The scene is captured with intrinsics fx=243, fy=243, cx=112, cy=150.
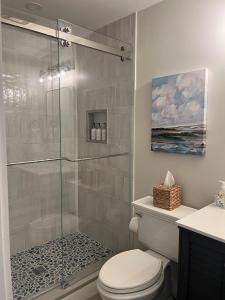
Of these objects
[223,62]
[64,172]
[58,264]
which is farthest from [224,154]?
[58,264]

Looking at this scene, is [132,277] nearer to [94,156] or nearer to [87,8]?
[94,156]

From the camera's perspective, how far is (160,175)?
2.13m

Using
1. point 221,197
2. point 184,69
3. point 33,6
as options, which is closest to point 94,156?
point 184,69

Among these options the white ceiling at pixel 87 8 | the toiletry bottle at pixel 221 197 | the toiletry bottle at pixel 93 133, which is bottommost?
the toiletry bottle at pixel 221 197

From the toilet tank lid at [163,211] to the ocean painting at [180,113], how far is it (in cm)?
43

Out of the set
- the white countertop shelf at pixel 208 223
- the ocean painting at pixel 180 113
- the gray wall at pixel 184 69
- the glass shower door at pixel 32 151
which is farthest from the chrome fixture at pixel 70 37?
the white countertop shelf at pixel 208 223

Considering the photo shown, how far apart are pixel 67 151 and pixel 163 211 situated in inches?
46.1

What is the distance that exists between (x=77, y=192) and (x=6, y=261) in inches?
70.2

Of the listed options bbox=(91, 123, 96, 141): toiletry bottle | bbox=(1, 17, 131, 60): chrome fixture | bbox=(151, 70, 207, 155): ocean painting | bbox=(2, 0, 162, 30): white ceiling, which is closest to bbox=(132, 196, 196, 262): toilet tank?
bbox=(151, 70, 207, 155): ocean painting

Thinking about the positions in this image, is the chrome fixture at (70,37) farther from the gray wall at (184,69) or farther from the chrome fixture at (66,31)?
the gray wall at (184,69)

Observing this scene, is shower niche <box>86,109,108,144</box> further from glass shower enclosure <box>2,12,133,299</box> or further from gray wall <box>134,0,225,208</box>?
gray wall <box>134,0,225,208</box>

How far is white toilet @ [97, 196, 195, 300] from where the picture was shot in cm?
152

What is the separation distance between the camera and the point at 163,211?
1.80m

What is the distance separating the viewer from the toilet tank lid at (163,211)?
68.3 inches
